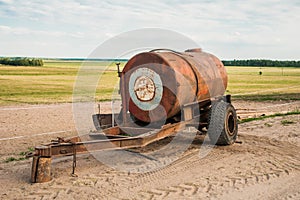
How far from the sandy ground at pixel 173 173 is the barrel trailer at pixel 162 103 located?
21.9 inches

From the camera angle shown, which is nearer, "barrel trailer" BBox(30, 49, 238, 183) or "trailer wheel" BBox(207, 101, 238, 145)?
"barrel trailer" BBox(30, 49, 238, 183)

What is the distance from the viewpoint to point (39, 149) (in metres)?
6.11

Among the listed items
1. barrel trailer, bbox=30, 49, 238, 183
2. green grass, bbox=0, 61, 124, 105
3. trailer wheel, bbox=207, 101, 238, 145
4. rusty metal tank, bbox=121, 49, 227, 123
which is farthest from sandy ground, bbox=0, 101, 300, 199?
green grass, bbox=0, 61, 124, 105

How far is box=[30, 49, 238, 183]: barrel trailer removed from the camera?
790cm

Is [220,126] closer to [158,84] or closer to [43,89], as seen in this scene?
[158,84]

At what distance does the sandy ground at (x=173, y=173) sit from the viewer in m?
5.95

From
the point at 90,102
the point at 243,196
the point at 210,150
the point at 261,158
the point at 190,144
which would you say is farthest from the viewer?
the point at 90,102

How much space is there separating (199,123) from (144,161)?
2049 mm

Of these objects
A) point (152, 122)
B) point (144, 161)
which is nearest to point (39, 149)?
point (144, 161)

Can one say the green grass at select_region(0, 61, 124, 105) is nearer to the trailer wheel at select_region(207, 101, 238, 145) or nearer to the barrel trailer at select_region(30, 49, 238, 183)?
the barrel trailer at select_region(30, 49, 238, 183)

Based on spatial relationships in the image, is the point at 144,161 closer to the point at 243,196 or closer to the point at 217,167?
the point at 217,167

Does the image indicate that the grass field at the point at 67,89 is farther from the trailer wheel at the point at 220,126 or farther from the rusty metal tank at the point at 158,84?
the trailer wheel at the point at 220,126

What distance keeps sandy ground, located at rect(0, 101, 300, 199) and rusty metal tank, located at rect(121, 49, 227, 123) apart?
0.99 meters

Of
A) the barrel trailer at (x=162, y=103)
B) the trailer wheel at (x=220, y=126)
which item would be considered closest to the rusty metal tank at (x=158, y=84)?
the barrel trailer at (x=162, y=103)
